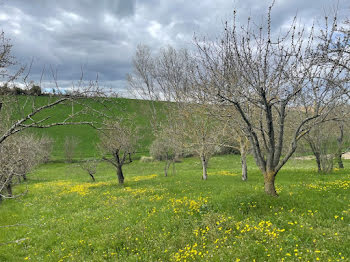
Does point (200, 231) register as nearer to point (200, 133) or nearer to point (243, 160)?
point (243, 160)

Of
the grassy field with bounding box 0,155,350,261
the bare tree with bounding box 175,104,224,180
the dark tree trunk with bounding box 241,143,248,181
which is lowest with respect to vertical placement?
the grassy field with bounding box 0,155,350,261

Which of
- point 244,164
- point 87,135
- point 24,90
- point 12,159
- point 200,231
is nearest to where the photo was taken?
point 24,90

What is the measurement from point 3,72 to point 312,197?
36.0 ft

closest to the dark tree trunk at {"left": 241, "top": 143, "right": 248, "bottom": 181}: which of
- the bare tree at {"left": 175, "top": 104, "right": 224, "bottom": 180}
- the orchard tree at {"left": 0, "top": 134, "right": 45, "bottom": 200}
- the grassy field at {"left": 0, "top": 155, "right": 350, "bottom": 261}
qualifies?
the bare tree at {"left": 175, "top": 104, "right": 224, "bottom": 180}

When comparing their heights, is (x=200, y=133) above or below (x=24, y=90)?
below

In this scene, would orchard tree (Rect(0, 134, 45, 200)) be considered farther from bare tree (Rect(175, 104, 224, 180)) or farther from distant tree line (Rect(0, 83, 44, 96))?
bare tree (Rect(175, 104, 224, 180))

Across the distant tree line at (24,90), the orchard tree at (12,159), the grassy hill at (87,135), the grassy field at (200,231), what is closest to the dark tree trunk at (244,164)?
the grassy field at (200,231)

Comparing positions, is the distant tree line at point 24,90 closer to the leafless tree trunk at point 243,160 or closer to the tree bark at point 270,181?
the tree bark at point 270,181

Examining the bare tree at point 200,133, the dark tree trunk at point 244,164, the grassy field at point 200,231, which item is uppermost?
the bare tree at point 200,133

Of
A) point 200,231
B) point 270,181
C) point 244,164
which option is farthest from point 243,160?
point 200,231

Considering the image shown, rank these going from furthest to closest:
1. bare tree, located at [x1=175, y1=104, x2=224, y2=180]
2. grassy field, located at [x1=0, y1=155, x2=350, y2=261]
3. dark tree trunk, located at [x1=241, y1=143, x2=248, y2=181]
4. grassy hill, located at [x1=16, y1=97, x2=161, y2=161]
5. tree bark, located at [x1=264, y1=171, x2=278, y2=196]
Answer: grassy hill, located at [x1=16, y1=97, x2=161, y2=161]
bare tree, located at [x1=175, y1=104, x2=224, y2=180]
dark tree trunk, located at [x1=241, y1=143, x2=248, y2=181]
tree bark, located at [x1=264, y1=171, x2=278, y2=196]
grassy field, located at [x1=0, y1=155, x2=350, y2=261]

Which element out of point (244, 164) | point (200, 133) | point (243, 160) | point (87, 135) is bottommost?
point (244, 164)

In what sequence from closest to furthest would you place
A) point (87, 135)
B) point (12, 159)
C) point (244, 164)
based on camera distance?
point (12, 159) < point (244, 164) < point (87, 135)

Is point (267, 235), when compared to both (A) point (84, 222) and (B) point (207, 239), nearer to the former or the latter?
(B) point (207, 239)
